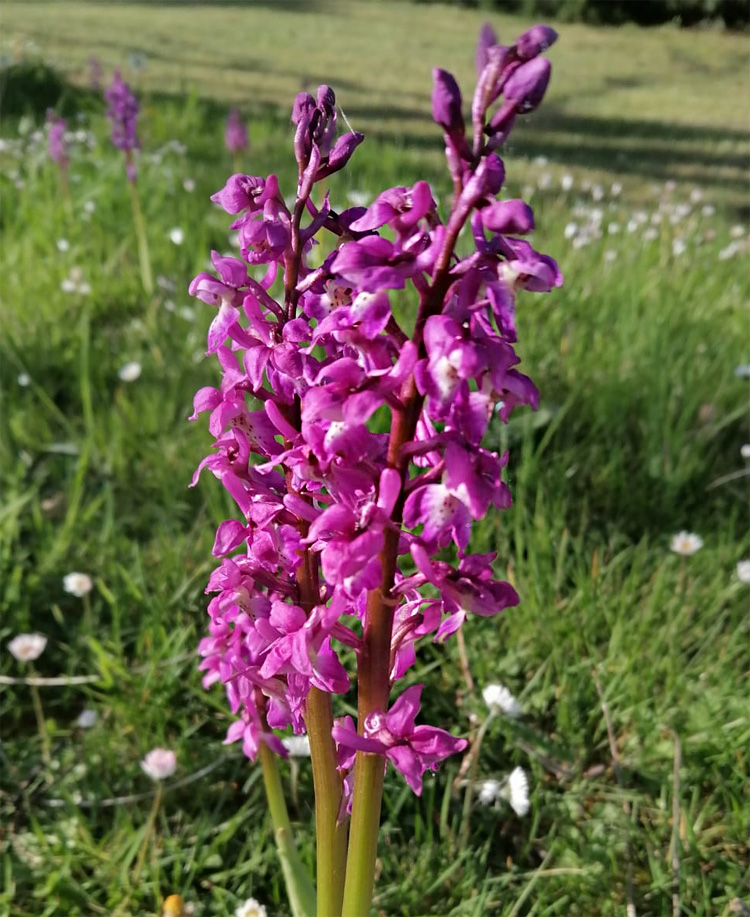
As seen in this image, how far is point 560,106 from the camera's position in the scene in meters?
2.11

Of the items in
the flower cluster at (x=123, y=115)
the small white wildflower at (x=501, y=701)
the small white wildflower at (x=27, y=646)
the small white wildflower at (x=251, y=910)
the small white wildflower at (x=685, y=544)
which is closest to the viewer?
the small white wildflower at (x=251, y=910)

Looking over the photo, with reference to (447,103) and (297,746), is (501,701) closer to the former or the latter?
(297,746)

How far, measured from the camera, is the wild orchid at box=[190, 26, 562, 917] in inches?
16.6

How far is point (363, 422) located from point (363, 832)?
1.00 feet

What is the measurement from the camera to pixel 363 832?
0.57 m

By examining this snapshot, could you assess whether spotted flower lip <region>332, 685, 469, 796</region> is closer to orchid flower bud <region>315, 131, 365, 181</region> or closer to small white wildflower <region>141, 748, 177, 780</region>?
orchid flower bud <region>315, 131, 365, 181</region>

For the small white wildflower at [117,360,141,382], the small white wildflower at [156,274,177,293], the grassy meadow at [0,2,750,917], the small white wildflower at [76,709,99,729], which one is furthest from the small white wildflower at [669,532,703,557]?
the small white wildflower at [156,274,177,293]

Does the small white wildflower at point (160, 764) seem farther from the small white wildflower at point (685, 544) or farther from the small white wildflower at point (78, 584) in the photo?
the small white wildflower at point (685, 544)

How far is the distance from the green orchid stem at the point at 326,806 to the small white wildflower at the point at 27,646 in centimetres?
61

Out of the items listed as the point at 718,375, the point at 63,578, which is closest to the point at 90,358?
the point at 63,578

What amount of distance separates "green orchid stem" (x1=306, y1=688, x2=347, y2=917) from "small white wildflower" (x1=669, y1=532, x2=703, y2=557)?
78 centimetres

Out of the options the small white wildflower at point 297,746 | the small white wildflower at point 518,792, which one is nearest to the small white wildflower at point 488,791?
the small white wildflower at point 518,792

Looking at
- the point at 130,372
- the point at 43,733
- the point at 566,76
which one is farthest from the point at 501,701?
the point at 566,76

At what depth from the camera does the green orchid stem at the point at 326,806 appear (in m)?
0.60
